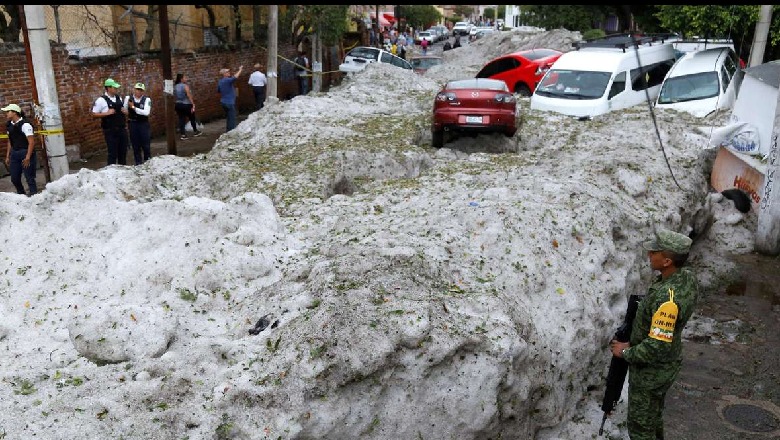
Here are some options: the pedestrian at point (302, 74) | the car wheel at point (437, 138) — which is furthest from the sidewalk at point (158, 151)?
the car wheel at point (437, 138)

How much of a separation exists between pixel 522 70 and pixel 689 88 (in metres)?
5.93

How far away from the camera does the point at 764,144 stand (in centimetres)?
1012

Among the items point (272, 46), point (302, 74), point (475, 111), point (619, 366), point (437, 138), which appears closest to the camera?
A: point (619, 366)

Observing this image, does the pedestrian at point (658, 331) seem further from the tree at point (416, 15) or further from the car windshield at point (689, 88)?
the tree at point (416, 15)

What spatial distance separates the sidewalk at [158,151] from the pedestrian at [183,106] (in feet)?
0.74

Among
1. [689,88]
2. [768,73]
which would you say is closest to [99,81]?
[689,88]

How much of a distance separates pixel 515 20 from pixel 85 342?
248 feet

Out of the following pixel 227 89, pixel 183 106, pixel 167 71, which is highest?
pixel 167 71

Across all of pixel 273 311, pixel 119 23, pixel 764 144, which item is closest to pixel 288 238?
pixel 273 311

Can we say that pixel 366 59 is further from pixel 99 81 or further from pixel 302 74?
pixel 99 81

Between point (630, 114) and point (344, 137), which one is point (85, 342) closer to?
point (344, 137)

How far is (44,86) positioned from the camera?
31.7 feet

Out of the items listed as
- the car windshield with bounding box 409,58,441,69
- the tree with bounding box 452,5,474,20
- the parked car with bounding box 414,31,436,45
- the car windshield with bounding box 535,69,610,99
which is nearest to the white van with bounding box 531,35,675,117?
the car windshield with bounding box 535,69,610,99

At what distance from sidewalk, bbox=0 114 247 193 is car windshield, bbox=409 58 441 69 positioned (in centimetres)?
1274
